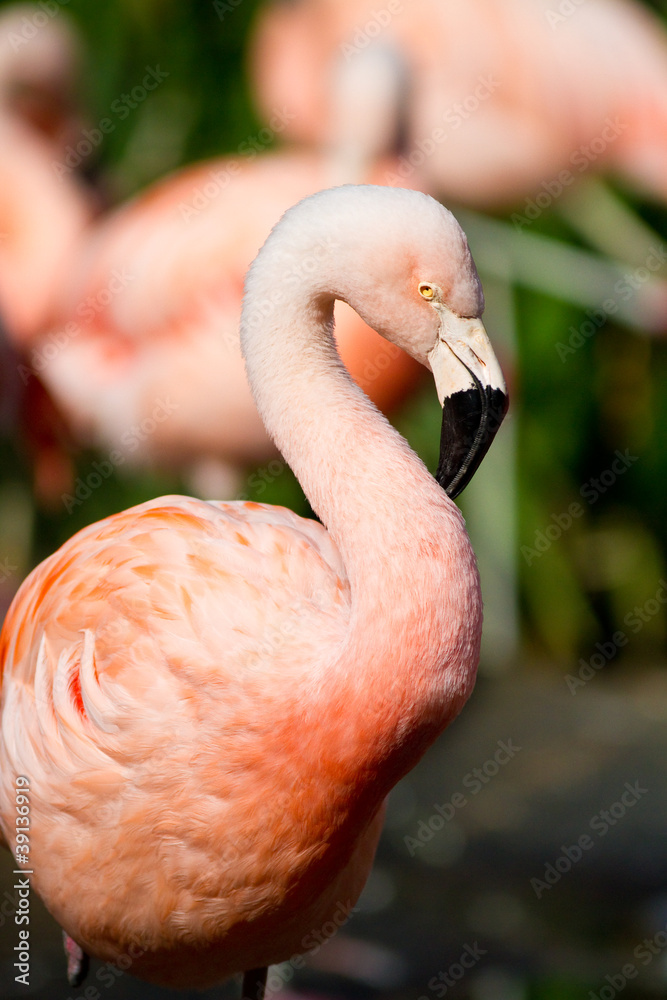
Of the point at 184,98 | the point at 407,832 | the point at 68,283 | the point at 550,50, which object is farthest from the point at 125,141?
the point at 407,832

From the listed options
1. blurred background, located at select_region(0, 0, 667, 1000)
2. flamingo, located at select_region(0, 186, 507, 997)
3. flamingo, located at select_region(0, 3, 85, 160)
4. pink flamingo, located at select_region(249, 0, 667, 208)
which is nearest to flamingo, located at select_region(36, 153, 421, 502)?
blurred background, located at select_region(0, 0, 667, 1000)

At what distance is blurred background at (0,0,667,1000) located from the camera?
327cm

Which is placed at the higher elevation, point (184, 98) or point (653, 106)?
point (653, 106)

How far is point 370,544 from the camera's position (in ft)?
5.25

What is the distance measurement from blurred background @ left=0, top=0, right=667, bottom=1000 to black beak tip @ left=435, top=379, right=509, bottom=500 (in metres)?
1.75

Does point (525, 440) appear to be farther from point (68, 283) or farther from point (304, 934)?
point (304, 934)

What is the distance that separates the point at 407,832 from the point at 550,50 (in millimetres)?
2859

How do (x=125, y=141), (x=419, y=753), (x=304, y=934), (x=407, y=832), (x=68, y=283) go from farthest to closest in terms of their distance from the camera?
(x=125, y=141), (x=68, y=283), (x=407, y=832), (x=304, y=934), (x=419, y=753)

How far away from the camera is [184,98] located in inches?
195

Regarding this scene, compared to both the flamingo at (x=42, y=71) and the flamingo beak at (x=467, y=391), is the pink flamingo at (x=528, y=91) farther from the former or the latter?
the flamingo beak at (x=467, y=391)

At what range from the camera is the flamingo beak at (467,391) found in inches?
65.2

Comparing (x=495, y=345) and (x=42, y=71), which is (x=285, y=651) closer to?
(x=495, y=345)

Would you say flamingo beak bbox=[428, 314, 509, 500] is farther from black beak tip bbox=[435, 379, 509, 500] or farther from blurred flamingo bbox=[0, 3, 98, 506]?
blurred flamingo bbox=[0, 3, 98, 506]

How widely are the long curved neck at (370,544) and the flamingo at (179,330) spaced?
6.06 feet
